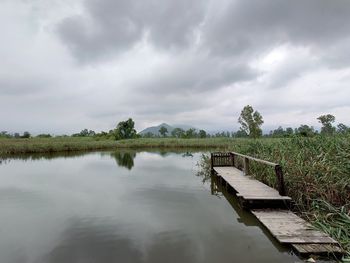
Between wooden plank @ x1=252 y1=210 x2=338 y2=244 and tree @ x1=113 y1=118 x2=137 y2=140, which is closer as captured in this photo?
wooden plank @ x1=252 y1=210 x2=338 y2=244

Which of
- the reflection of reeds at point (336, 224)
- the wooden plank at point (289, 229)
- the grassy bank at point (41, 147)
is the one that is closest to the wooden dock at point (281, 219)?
the wooden plank at point (289, 229)

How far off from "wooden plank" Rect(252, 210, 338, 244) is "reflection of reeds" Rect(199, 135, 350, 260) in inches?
8.6

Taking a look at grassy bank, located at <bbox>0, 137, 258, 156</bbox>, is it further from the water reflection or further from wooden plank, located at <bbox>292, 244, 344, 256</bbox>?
wooden plank, located at <bbox>292, 244, 344, 256</bbox>

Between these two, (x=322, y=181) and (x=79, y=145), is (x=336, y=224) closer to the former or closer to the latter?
(x=322, y=181)

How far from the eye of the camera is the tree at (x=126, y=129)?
174 ft

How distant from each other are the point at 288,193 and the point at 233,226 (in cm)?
210

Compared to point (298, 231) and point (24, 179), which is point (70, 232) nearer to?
point (298, 231)

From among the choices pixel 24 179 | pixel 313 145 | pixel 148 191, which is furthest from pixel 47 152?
pixel 313 145

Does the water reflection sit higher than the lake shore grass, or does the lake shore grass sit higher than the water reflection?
the lake shore grass

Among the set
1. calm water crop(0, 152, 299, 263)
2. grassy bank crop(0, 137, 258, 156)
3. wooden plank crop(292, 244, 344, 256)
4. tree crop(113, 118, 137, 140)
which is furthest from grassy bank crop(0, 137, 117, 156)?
wooden plank crop(292, 244, 344, 256)

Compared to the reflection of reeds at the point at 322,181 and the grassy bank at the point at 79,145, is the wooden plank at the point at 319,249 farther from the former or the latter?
the grassy bank at the point at 79,145

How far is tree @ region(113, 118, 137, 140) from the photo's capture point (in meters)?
53.0

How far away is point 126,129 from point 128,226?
162 feet

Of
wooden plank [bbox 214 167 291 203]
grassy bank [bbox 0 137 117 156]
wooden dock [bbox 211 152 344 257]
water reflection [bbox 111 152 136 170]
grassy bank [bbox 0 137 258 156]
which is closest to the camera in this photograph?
wooden dock [bbox 211 152 344 257]
